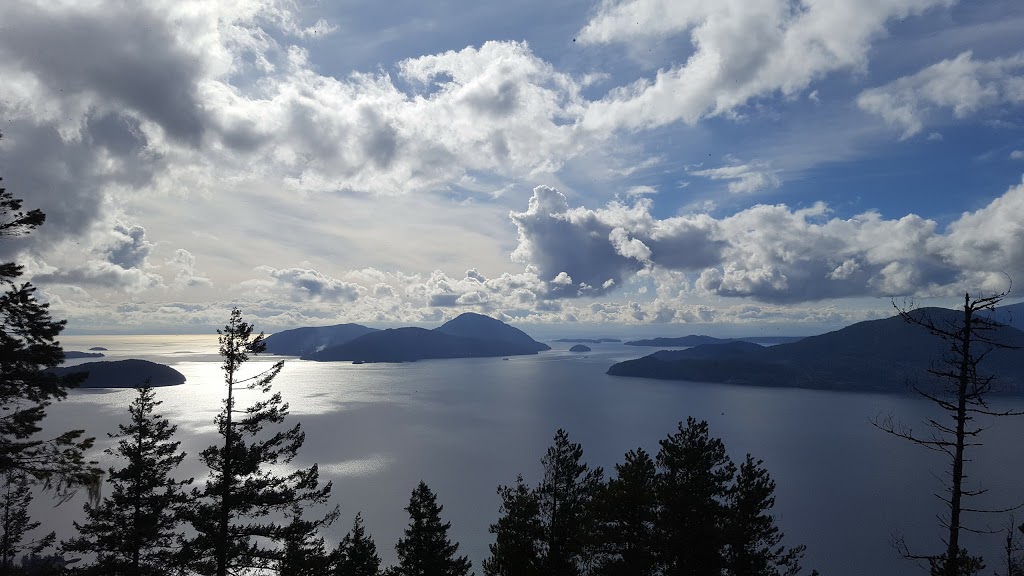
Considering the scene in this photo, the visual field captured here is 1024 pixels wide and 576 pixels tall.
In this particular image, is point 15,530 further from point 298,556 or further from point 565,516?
point 565,516

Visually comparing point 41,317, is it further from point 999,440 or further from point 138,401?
point 999,440

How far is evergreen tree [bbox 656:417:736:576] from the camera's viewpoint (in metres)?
25.4

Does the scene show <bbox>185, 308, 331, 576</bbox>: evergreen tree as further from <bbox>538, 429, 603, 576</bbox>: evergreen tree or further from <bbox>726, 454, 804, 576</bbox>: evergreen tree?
<bbox>726, 454, 804, 576</bbox>: evergreen tree

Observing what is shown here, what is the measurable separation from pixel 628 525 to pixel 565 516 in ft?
11.0

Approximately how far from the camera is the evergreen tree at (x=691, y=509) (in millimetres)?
25359

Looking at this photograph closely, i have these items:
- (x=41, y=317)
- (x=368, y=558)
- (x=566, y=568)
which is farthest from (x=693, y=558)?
(x=41, y=317)

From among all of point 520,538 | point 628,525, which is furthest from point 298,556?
point 628,525

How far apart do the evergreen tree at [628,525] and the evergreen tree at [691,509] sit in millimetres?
742

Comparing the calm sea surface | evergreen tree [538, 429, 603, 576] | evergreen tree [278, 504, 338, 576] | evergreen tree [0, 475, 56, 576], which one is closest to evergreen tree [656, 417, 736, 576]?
evergreen tree [538, 429, 603, 576]

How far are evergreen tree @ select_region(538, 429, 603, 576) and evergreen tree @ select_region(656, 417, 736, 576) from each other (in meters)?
3.87

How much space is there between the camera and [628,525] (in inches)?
1079

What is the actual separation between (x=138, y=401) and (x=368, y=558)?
15.0 m

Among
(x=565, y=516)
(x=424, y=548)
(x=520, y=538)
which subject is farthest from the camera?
(x=424, y=548)

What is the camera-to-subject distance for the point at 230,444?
2194 centimetres
